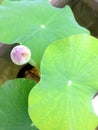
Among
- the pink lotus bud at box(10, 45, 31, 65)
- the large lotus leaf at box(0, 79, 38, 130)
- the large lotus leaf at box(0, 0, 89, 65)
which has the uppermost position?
the large lotus leaf at box(0, 0, 89, 65)

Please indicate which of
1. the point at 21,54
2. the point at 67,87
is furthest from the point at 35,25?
the point at 67,87

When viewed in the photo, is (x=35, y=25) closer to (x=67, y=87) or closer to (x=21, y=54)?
(x=21, y=54)

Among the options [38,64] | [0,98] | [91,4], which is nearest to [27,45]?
[38,64]

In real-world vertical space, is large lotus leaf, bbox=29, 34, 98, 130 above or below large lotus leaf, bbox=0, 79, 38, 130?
above

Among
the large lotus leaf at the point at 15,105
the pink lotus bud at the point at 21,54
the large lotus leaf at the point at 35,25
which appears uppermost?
the large lotus leaf at the point at 35,25

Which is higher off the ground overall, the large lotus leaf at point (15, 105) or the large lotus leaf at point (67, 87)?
the large lotus leaf at point (67, 87)
